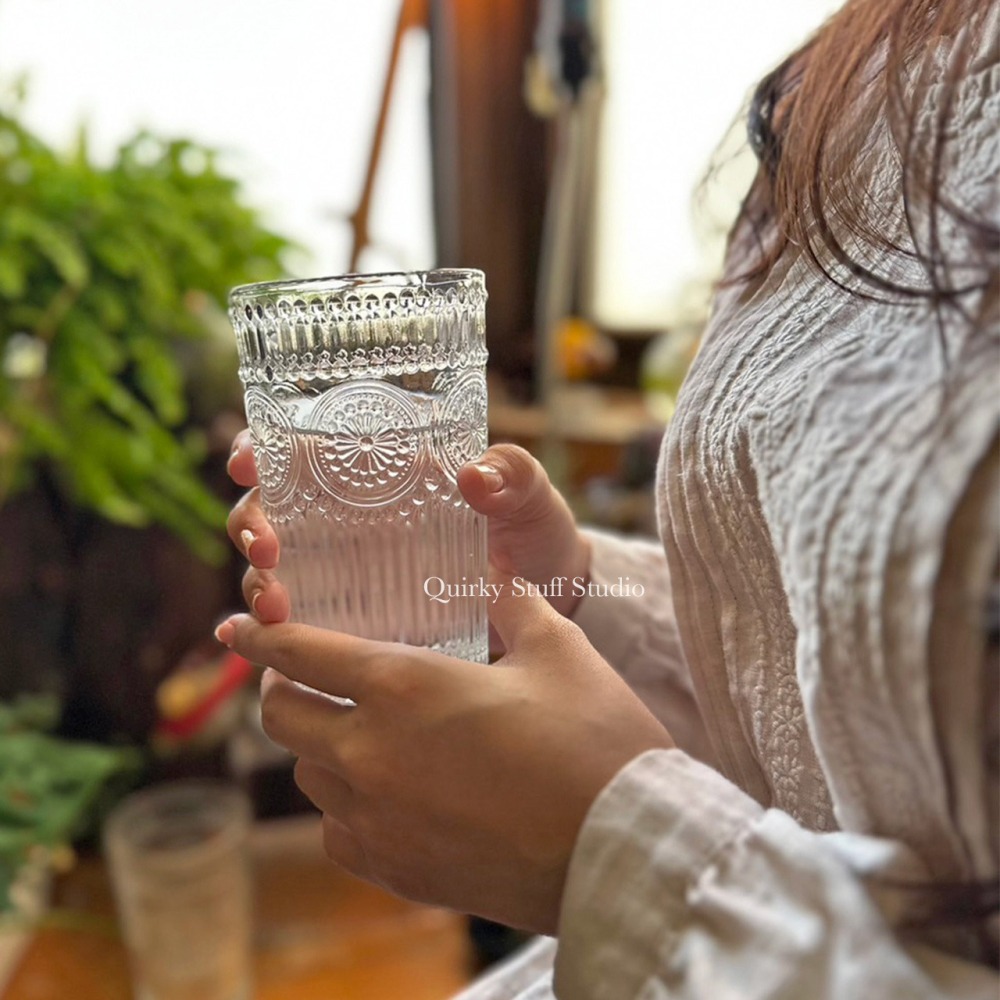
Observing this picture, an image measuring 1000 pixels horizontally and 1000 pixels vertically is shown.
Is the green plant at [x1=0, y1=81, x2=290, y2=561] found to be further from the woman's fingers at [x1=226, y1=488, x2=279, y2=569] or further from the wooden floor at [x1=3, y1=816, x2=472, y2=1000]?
the woman's fingers at [x1=226, y1=488, x2=279, y2=569]

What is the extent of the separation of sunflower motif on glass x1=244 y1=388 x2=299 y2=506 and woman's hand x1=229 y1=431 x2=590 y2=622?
23mm

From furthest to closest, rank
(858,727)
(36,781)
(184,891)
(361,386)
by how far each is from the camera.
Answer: (184,891)
(36,781)
(361,386)
(858,727)

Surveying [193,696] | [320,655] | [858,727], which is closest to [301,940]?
[193,696]

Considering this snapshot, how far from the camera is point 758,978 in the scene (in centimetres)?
32

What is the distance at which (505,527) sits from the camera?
1.96 feet

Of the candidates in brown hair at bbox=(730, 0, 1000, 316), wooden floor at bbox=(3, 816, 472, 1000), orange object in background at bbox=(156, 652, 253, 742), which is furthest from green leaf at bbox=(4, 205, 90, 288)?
brown hair at bbox=(730, 0, 1000, 316)

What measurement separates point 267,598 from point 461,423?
0.13m

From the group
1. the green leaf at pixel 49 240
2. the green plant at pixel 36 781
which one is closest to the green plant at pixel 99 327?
the green leaf at pixel 49 240

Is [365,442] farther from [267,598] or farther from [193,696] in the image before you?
[193,696]

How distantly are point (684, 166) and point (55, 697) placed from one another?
160 cm

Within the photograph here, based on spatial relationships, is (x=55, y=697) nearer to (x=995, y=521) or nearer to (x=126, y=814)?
(x=126, y=814)

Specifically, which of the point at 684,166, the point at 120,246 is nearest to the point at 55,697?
the point at 120,246

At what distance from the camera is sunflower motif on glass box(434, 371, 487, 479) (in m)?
0.47

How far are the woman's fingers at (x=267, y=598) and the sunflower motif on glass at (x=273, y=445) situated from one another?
41mm
